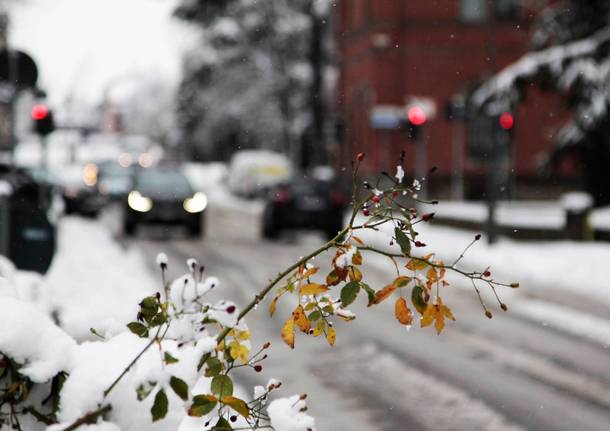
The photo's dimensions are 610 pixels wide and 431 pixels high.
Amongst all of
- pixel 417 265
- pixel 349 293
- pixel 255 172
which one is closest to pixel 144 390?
pixel 349 293

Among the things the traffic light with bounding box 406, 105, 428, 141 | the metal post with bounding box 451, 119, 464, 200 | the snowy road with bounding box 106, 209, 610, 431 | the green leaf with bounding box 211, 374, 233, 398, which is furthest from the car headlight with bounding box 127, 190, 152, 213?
the green leaf with bounding box 211, 374, 233, 398

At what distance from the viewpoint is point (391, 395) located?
7703 millimetres

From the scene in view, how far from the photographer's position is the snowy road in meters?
6.96

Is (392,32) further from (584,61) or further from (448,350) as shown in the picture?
(448,350)

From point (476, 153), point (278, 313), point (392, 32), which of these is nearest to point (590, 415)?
point (278, 313)

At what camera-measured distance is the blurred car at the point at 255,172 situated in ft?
143

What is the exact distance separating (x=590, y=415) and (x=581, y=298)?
6.73 metres

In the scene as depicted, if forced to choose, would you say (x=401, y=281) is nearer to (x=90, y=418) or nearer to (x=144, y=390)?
(x=144, y=390)

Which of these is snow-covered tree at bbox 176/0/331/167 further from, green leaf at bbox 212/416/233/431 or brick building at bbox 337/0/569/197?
green leaf at bbox 212/416/233/431

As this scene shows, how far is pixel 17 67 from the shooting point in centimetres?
1148

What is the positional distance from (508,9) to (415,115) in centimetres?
1694

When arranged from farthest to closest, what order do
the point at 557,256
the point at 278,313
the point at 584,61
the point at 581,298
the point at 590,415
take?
1. the point at 584,61
2. the point at 557,256
3. the point at 581,298
4. the point at 278,313
5. the point at 590,415

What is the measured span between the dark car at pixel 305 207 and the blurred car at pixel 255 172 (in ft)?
60.0

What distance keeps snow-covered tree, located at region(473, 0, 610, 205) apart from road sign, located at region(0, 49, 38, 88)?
37.8ft
